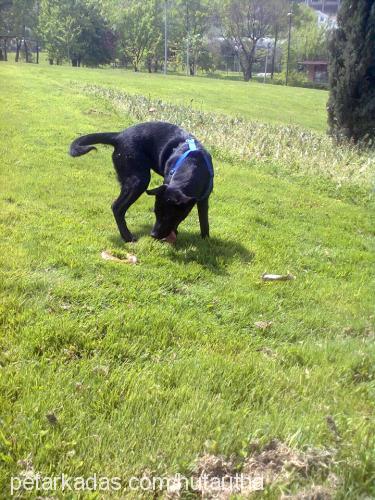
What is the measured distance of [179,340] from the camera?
3.20 metres

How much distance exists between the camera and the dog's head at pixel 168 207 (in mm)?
4531

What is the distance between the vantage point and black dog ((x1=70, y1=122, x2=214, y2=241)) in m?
4.66

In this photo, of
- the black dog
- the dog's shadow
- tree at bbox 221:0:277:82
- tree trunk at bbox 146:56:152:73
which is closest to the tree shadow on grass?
the dog's shadow

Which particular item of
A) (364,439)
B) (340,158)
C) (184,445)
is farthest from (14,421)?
(340,158)

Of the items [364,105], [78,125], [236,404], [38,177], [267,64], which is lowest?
[236,404]

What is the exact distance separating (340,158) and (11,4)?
58623 mm

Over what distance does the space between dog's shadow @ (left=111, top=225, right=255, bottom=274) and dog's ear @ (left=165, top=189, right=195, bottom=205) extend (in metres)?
0.51

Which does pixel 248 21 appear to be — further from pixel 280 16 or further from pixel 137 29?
pixel 137 29

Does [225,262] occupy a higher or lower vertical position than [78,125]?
lower

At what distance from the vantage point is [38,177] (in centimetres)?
673

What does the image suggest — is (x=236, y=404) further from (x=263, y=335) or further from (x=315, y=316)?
(x=315, y=316)

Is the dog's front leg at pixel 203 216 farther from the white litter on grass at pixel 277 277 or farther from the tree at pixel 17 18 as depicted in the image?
the tree at pixel 17 18

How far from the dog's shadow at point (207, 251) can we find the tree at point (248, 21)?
64.9m

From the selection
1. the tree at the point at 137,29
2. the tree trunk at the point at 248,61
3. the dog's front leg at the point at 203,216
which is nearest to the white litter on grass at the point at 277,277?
the dog's front leg at the point at 203,216
